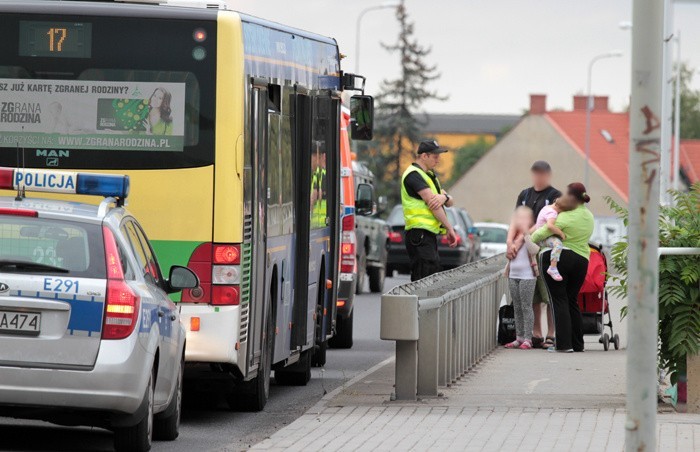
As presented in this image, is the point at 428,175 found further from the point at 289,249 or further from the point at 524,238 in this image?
the point at 289,249

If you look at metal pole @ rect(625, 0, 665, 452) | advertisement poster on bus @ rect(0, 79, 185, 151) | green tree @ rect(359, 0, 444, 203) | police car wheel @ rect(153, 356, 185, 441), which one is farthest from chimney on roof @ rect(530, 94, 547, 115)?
metal pole @ rect(625, 0, 665, 452)

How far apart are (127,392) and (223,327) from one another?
7.63ft

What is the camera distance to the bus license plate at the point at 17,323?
933 centimetres

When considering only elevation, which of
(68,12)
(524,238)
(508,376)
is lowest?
(508,376)

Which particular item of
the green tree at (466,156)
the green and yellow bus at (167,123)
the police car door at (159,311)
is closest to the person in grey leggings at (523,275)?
the green and yellow bus at (167,123)

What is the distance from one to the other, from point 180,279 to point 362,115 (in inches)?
285

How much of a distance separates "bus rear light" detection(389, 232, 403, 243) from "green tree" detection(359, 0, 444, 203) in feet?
222

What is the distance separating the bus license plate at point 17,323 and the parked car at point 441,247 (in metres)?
28.6

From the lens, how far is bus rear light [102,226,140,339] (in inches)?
368

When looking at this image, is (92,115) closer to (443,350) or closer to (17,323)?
(17,323)

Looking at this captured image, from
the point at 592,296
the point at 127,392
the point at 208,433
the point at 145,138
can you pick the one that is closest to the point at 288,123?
the point at 145,138

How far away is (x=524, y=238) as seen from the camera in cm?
1802

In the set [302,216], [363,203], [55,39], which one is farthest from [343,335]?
[55,39]

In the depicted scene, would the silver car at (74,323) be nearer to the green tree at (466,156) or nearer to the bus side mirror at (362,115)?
the bus side mirror at (362,115)
